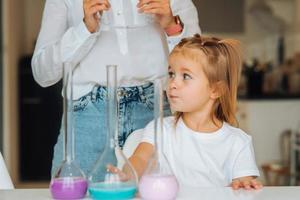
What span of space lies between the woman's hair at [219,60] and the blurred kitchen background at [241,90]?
2.90 m

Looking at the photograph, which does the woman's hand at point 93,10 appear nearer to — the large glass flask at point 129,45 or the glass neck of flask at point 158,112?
the large glass flask at point 129,45

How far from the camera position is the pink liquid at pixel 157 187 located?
106 cm

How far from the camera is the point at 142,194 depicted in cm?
107

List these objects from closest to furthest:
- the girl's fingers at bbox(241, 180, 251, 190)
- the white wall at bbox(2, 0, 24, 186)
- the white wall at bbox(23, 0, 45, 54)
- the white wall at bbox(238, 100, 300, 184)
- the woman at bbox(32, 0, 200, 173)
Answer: the girl's fingers at bbox(241, 180, 251, 190) < the woman at bbox(32, 0, 200, 173) < the white wall at bbox(238, 100, 300, 184) < the white wall at bbox(2, 0, 24, 186) < the white wall at bbox(23, 0, 45, 54)

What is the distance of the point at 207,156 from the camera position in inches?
57.2

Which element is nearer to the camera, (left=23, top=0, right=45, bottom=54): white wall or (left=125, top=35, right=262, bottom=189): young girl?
(left=125, top=35, right=262, bottom=189): young girl

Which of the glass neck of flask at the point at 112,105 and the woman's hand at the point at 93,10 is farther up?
the woman's hand at the point at 93,10

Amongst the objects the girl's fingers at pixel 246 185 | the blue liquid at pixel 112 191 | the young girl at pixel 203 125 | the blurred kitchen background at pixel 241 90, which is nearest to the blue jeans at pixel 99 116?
the young girl at pixel 203 125

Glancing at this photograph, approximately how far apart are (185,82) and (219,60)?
0.11 m

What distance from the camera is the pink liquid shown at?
1.06 metres

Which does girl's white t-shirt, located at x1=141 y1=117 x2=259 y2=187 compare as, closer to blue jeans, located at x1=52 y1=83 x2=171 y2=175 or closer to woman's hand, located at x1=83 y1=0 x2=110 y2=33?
blue jeans, located at x1=52 y1=83 x2=171 y2=175

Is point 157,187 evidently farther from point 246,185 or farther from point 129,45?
point 129,45

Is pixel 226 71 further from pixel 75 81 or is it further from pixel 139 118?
pixel 75 81

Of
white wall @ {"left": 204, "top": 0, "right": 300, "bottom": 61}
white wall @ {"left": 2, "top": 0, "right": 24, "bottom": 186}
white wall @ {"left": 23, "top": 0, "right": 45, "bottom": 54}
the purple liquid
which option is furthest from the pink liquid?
white wall @ {"left": 23, "top": 0, "right": 45, "bottom": 54}
